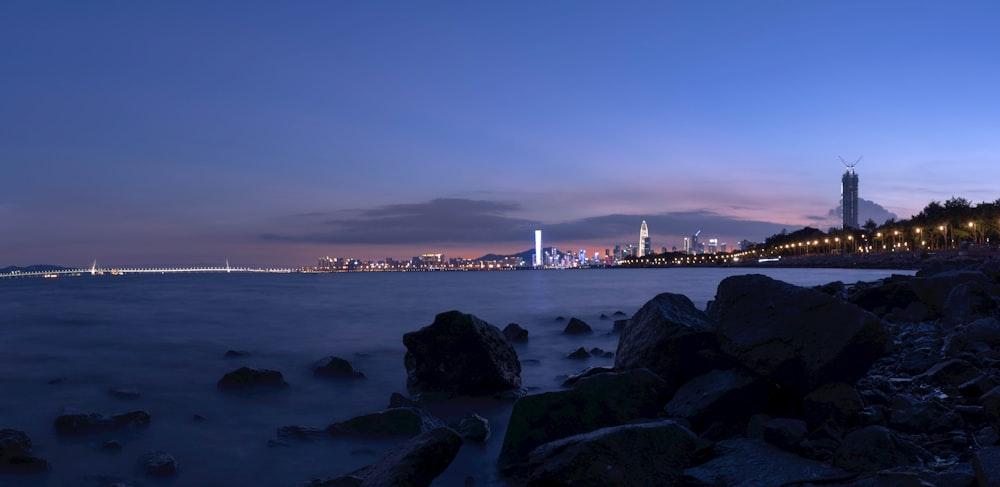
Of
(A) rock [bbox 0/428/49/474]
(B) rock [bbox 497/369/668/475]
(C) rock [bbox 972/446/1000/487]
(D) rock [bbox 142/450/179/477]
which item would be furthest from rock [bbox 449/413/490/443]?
(C) rock [bbox 972/446/1000/487]

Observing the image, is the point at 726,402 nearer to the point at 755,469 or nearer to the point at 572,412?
the point at 755,469

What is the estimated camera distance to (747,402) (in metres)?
7.61

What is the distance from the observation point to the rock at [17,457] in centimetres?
785

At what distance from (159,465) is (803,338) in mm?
8203

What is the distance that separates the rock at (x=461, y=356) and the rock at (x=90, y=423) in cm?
471

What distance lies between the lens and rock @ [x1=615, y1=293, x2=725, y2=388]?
360 inches

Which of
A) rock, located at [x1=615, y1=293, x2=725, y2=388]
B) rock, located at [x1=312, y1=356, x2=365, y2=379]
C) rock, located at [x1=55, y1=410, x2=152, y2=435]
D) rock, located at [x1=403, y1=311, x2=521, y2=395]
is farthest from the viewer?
rock, located at [x1=312, y1=356, x2=365, y2=379]

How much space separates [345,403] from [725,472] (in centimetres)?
820

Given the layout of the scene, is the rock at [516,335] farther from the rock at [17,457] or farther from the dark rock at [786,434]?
the dark rock at [786,434]

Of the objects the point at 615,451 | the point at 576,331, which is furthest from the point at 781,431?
the point at 576,331

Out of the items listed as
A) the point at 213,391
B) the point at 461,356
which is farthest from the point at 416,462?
the point at 213,391

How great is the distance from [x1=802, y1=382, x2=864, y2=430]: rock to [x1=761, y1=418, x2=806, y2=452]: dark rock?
58 centimetres

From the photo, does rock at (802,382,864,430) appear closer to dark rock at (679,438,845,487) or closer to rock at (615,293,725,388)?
dark rock at (679,438,845,487)

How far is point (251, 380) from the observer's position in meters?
13.2
